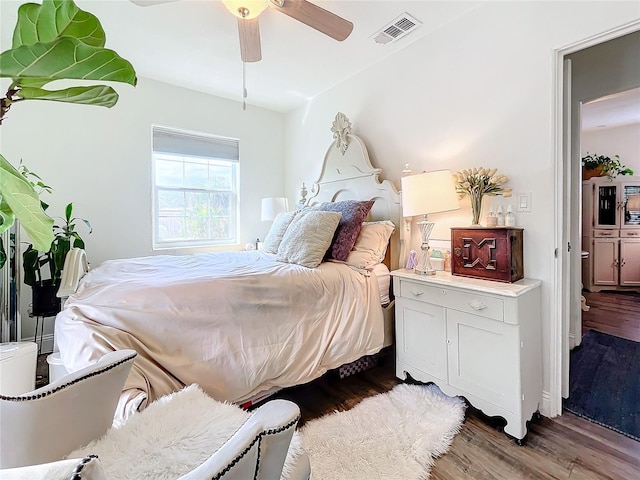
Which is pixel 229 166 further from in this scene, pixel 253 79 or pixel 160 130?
pixel 253 79

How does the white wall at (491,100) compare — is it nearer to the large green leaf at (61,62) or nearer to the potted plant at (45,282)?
the large green leaf at (61,62)

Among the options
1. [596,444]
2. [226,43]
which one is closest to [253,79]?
[226,43]

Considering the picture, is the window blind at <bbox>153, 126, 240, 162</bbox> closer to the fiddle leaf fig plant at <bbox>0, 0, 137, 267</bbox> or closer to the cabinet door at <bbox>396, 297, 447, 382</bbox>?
the cabinet door at <bbox>396, 297, 447, 382</bbox>

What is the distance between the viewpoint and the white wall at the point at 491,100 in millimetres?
1854

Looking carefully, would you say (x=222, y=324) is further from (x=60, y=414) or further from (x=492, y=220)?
(x=492, y=220)

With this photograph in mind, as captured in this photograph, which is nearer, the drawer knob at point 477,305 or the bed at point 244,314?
the bed at point 244,314

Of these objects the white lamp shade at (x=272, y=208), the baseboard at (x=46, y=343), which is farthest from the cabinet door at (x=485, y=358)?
the baseboard at (x=46, y=343)

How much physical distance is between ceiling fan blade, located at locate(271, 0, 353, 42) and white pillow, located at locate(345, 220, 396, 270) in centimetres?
132

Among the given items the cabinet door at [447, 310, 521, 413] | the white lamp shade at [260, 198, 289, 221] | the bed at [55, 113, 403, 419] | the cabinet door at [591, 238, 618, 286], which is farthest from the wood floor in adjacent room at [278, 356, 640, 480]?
the cabinet door at [591, 238, 618, 286]

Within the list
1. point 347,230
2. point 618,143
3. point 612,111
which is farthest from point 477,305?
point 618,143

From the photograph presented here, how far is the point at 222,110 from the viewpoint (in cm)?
379

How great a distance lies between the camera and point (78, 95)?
18.7 inches

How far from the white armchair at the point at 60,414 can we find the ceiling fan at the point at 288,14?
1760 mm

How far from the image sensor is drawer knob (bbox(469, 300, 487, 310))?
5.73 feet
